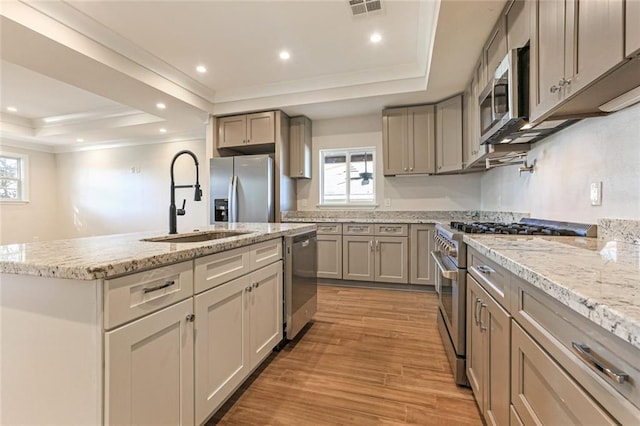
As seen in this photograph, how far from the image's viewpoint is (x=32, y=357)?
100cm

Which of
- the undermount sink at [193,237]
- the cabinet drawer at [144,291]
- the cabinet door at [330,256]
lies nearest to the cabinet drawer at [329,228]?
the cabinet door at [330,256]

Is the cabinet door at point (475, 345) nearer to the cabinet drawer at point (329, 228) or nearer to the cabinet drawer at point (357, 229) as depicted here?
the cabinet drawer at point (357, 229)

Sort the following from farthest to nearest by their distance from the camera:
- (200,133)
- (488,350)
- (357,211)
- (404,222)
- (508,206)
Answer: (200,133)
(357,211)
(404,222)
(508,206)
(488,350)

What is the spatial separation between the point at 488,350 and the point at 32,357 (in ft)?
5.82

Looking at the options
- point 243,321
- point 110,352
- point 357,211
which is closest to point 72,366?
point 110,352

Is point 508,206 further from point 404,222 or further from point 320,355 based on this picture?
point 320,355

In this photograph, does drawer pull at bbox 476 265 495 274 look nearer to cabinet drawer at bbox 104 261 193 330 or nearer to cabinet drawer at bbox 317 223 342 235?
cabinet drawer at bbox 104 261 193 330

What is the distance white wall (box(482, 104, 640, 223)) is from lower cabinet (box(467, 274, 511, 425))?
0.76 m

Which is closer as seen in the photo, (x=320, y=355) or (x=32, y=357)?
(x=32, y=357)

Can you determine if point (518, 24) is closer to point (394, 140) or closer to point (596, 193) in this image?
point (596, 193)

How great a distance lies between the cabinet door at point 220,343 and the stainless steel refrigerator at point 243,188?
95.9 inches

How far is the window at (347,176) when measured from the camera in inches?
181

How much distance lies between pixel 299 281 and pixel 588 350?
6.30ft

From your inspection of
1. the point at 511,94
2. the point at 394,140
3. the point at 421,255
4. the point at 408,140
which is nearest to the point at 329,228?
the point at 421,255
